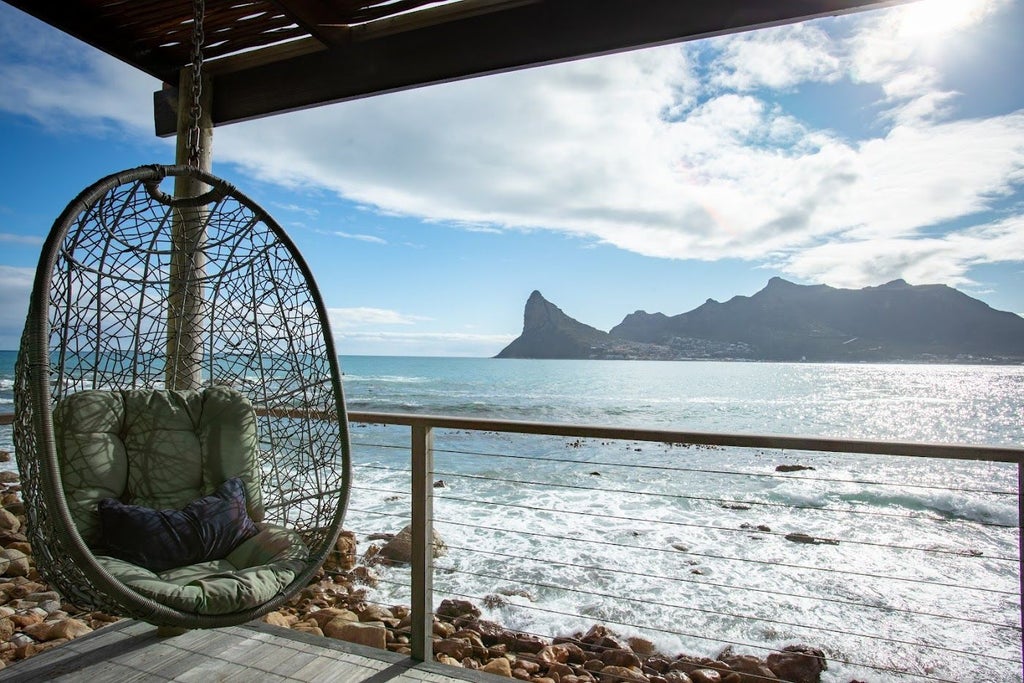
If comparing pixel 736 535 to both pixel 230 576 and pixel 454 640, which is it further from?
pixel 230 576

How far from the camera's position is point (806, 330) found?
24.1 m

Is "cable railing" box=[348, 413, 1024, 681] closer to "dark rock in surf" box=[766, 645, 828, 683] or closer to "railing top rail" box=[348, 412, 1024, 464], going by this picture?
"railing top rail" box=[348, 412, 1024, 464]

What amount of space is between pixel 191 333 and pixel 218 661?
1.25 metres

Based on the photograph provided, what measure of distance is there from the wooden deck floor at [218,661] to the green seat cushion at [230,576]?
1.23 feet

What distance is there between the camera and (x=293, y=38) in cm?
257

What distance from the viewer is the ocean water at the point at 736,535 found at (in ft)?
12.4

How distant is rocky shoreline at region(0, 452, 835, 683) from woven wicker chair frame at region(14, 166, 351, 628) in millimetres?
778

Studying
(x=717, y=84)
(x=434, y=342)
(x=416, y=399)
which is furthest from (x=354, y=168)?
(x=434, y=342)

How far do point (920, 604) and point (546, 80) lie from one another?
8.54 m

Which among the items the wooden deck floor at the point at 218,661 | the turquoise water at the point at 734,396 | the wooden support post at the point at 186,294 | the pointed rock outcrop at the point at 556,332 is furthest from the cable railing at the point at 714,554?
the pointed rock outcrop at the point at 556,332

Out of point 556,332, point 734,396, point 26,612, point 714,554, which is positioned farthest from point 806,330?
point 26,612

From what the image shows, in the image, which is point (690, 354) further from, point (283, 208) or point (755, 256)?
point (283, 208)

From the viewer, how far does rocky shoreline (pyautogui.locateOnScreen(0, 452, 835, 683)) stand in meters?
2.58

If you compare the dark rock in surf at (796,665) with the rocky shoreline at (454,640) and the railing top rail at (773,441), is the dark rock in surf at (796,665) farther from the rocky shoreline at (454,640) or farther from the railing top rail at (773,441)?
the railing top rail at (773,441)
